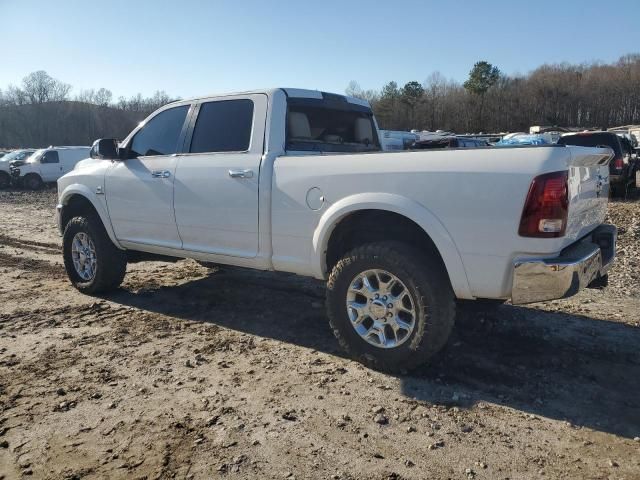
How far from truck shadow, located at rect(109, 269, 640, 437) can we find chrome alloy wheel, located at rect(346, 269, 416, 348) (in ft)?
1.07

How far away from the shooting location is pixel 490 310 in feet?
16.0

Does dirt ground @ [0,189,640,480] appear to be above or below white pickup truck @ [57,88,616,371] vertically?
below

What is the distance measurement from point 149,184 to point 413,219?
2.83 m

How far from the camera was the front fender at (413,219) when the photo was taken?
11.0ft

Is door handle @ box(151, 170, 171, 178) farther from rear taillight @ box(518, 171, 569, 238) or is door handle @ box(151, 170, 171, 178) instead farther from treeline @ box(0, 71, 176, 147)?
treeline @ box(0, 71, 176, 147)

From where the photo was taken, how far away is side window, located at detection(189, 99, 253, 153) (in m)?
4.58

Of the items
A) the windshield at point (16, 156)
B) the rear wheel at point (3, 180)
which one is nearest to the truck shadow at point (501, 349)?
the rear wheel at point (3, 180)

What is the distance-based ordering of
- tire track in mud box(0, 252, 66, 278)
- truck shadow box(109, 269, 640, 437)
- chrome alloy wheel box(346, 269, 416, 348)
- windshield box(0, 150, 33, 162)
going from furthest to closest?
windshield box(0, 150, 33, 162)
tire track in mud box(0, 252, 66, 278)
chrome alloy wheel box(346, 269, 416, 348)
truck shadow box(109, 269, 640, 437)

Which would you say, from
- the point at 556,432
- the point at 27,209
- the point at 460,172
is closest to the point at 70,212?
the point at 460,172

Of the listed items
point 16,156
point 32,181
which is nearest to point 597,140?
point 32,181

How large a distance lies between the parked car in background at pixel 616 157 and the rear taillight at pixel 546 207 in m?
10.9

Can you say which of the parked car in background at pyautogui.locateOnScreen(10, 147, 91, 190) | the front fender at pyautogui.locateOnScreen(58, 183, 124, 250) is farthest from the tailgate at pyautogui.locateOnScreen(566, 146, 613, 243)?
the parked car in background at pyautogui.locateOnScreen(10, 147, 91, 190)

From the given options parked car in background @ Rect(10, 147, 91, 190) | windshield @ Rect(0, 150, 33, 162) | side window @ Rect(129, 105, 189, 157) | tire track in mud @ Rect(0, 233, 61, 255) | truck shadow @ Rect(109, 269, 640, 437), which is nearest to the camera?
truck shadow @ Rect(109, 269, 640, 437)

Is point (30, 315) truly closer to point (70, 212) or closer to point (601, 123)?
point (70, 212)
